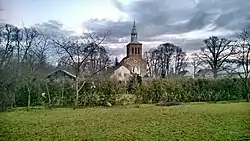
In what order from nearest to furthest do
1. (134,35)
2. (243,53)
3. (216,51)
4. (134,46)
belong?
(216,51) → (134,35) → (134,46) → (243,53)

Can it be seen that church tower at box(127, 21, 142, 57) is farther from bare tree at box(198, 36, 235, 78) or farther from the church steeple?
bare tree at box(198, 36, 235, 78)

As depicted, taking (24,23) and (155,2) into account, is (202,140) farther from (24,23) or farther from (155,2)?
(24,23)

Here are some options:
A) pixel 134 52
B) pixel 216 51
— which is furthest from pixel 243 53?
pixel 134 52

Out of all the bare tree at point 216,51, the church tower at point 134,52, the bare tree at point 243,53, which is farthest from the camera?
the bare tree at point 243,53

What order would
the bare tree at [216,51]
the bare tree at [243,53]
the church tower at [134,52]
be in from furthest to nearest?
the bare tree at [243,53]
the church tower at [134,52]
the bare tree at [216,51]

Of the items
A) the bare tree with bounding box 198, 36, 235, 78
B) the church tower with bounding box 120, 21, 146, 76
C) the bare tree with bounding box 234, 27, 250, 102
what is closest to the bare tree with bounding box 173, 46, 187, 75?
the bare tree with bounding box 198, 36, 235, 78

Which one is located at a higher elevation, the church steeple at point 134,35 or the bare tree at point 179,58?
the church steeple at point 134,35

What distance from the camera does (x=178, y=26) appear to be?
1.78m

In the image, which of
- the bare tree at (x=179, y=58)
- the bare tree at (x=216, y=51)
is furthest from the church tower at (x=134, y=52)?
the bare tree at (x=216, y=51)

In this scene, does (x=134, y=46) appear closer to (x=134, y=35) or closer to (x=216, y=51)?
(x=134, y=35)

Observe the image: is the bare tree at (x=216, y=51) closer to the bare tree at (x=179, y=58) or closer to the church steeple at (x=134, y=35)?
the bare tree at (x=179, y=58)

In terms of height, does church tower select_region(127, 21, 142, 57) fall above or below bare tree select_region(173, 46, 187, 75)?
above

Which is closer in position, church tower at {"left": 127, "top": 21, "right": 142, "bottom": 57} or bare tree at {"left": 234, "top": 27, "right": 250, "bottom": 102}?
church tower at {"left": 127, "top": 21, "right": 142, "bottom": 57}

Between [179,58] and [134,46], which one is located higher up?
[134,46]
